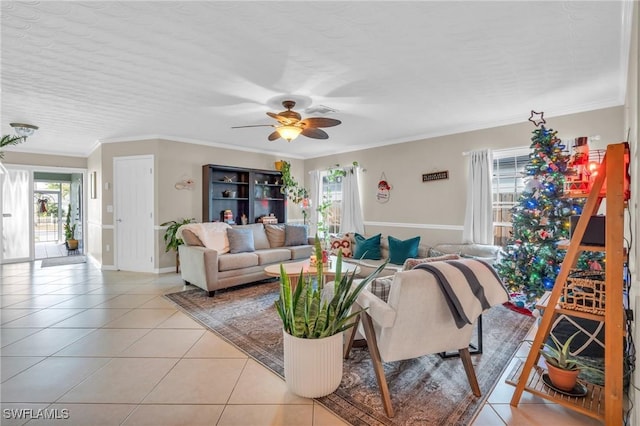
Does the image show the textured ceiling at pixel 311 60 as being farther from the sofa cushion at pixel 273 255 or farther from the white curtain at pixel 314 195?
the white curtain at pixel 314 195

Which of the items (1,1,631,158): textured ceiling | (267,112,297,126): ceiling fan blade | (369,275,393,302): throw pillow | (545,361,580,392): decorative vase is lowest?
(545,361,580,392): decorative vase

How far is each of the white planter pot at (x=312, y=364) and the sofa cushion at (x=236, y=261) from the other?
251cm

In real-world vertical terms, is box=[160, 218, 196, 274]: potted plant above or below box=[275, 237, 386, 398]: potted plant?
above

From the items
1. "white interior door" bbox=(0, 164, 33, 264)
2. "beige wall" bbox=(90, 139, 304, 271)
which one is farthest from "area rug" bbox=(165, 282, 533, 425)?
"white interior door" bbox=(0, 164, 33, 264)

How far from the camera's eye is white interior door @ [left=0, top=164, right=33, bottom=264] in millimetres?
6123

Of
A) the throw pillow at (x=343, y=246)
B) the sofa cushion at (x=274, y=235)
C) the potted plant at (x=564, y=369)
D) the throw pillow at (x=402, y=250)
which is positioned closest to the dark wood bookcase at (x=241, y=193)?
the sofa cushion at (x=274, y=235)

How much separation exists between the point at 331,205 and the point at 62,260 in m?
6.00

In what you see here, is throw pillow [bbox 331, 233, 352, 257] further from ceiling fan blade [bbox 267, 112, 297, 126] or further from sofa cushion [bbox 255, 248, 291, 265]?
ceiling fan blade [bbox 267, 112, 297, 126]

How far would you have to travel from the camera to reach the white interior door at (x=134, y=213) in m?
5.36

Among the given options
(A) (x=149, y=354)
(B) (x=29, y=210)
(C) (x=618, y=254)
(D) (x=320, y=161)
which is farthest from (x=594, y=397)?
(B) (x=29, y=210)

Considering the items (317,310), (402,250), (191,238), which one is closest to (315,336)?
(317,310)

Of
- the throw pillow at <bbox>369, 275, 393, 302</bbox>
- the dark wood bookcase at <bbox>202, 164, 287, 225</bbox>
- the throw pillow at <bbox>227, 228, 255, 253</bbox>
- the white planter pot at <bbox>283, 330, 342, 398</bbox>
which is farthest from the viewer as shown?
the dark wood bookcase at <bbox>202, 164, 287, 225</bbox>

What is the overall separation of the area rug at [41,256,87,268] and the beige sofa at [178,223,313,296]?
3.62 metres

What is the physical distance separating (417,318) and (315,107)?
2.77m
